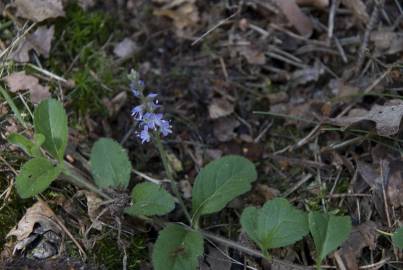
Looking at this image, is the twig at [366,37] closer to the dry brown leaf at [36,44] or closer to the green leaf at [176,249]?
the green leaf at [176,249]

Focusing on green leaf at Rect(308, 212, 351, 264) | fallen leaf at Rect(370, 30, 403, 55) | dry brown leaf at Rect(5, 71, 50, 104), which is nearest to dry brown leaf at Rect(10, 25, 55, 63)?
dry brown leaf at Rect(5, 71, 50, 104)

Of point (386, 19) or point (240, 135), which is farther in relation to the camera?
point (386, 19)

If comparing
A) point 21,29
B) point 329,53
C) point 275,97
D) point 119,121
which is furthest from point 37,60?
point 329,53

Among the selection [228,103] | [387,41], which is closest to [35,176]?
[228,103]

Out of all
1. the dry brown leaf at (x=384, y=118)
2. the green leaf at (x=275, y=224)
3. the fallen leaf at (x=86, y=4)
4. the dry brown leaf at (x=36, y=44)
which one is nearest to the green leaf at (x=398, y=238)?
the green leaf at (x=275, y=224)

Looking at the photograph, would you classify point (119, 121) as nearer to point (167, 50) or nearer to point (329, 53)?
point (167, 50)

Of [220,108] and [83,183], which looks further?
[220,108]

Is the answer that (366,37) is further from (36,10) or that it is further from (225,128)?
(36,10)
